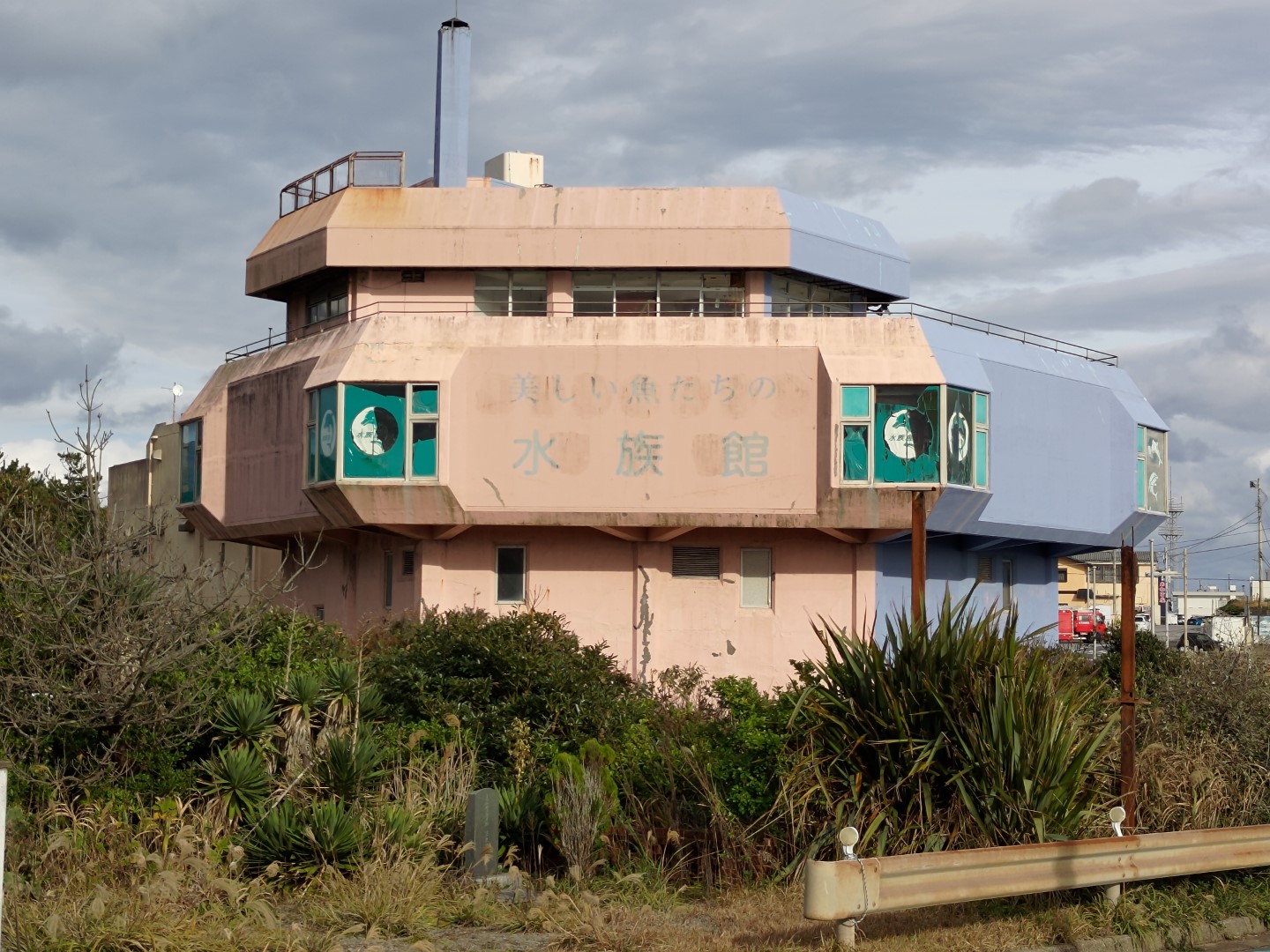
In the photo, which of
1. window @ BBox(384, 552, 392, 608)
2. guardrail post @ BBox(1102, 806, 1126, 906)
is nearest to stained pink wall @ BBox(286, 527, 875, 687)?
window @ BBox(384, 552, 392, 608)

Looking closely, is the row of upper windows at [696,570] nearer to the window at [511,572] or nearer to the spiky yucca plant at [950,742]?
the window at [511,572]

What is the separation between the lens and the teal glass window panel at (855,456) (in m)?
30.4

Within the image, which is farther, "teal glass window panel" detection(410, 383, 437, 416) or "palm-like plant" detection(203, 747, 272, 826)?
"teal glass window panel" detection(410, 383, 437, 416)

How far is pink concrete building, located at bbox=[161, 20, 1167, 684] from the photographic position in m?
30.7

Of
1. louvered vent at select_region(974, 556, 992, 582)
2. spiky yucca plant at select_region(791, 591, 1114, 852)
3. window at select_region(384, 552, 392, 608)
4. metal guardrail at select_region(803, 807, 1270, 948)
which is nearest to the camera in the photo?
metal guardrail at select_region(803, 807, 1270, 948)

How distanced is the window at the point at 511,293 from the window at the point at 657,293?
823 millimetres

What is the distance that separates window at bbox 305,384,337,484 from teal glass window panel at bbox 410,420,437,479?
1730 millimetres

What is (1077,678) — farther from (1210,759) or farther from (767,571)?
(767,571)

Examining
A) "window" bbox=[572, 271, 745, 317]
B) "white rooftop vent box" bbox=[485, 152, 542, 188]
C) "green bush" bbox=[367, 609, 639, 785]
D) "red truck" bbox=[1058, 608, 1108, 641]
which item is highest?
"white rooftop vent box" bbox=[485, 152, 542, 188]

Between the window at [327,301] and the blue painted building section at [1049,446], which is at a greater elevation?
the window at [327,301]

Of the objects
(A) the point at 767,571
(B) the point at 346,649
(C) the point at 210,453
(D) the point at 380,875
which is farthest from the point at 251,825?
(C) the point at 210,453

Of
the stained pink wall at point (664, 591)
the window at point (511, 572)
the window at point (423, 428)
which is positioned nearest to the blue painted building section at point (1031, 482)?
the stained pink wall at point (664, 591)

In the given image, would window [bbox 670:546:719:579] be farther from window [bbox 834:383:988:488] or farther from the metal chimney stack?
the metal chimney stack

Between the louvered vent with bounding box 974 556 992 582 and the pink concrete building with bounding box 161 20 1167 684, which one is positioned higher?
the pink concrete building with bounding box 161 20 1167 684
